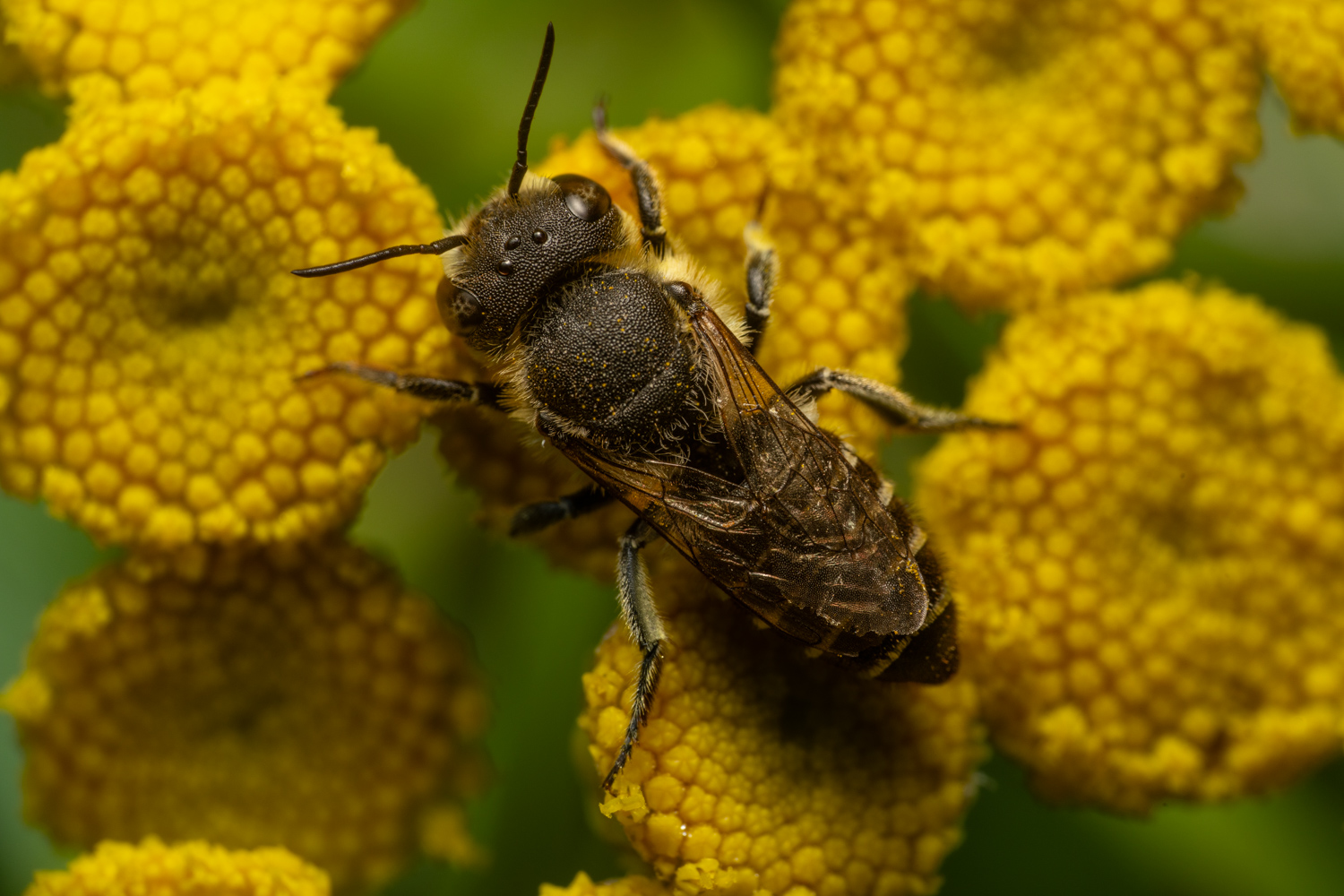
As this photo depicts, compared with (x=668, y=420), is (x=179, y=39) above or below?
above

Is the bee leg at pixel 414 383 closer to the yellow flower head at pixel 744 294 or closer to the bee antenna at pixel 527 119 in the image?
the yellow flower head at pixel 744 294

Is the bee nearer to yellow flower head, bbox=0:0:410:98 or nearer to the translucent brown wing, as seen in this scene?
the translucent brown wing

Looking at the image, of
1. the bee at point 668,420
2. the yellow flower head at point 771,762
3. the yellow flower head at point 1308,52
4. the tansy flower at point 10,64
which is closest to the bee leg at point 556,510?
the bee at point 668,420

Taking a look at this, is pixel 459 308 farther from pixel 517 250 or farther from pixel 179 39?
pixel 179 39

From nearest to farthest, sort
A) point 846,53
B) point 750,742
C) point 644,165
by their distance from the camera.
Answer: point 750,742
point 644,165
point 846,53

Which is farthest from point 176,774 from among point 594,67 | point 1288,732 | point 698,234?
point 1288,732

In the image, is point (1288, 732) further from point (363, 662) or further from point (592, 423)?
point (363, 662)

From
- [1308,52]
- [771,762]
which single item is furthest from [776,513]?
[1308,52]
